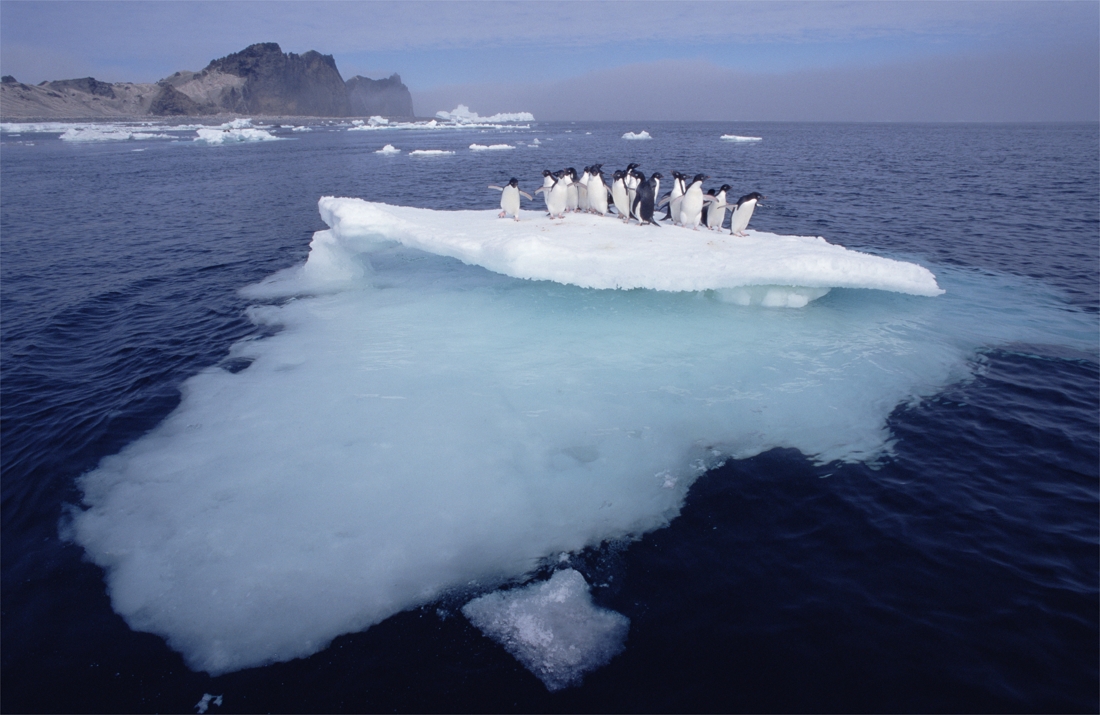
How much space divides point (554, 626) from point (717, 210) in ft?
32.3

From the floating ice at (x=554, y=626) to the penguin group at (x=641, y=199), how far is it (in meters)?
8.96

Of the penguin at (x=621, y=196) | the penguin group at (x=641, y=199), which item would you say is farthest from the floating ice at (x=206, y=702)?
the penguin at (x=621, y=196)

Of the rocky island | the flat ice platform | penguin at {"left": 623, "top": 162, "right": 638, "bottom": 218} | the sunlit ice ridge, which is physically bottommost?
the sunlit ice ridge

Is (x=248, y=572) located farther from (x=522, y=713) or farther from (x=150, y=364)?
(x=150, y=364)

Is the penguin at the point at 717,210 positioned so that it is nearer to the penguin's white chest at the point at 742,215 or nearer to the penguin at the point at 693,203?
the penguin at the point at 693,203

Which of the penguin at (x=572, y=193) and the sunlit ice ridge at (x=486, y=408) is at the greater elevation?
the penguin at (x=572, y=193)

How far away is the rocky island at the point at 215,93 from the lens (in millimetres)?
110250

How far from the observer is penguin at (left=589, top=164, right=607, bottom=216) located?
12758 mm

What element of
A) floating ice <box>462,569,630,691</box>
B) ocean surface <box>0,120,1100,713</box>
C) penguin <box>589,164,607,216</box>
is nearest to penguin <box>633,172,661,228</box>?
penguin <box>589,164,607,216</box>

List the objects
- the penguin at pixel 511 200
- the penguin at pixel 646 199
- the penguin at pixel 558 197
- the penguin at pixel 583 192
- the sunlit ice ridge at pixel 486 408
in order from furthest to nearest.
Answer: the penguin at pixel 583 192 → the penguin at pixel 558 197 → the penguin at pixel 511 200 → the penguin at pixel 646 199 → the sunlit ice ridge at pixel 486 408

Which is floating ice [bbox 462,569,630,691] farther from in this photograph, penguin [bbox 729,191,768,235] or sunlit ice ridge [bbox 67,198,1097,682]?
penguin [bbox 729,191,768,235]

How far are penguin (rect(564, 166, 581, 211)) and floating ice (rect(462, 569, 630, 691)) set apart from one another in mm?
10049

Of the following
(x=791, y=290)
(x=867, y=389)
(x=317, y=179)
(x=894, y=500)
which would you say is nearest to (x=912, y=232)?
(x=791, y=290)

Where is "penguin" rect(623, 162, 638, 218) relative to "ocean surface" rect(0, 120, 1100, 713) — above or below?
above
